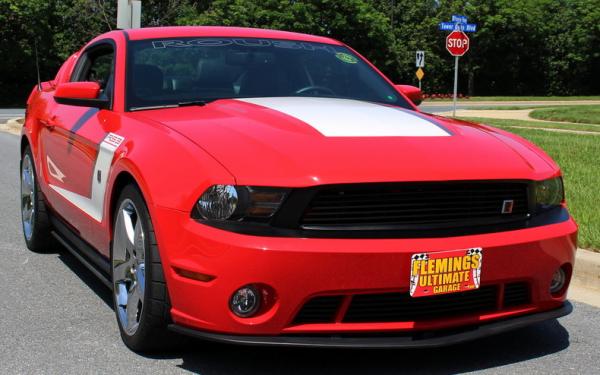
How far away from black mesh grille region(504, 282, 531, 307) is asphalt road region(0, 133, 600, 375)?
0.29 m

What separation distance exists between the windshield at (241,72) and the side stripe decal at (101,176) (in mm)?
312

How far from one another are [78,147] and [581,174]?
6.29 m

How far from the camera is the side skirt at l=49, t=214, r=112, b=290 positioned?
433cm

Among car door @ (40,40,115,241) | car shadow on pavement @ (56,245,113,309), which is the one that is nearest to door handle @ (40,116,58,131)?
car door @ (40,40,115,241)

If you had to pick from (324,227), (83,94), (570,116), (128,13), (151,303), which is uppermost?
(128,13)

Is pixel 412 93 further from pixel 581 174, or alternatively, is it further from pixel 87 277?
pixel 581 174

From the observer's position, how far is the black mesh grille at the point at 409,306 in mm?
3342

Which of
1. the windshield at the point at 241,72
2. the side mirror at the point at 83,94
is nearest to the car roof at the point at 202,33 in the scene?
the windshield at the point at 241,72

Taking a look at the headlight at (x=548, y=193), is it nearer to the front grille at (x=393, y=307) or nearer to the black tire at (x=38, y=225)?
the front grille at (x=393, y=307)

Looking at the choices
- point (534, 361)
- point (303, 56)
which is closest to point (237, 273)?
point (534, 361)

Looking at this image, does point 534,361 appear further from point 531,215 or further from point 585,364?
point 531,215

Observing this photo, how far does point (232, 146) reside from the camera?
3475 millimetres

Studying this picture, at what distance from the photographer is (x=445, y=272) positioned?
333 cm

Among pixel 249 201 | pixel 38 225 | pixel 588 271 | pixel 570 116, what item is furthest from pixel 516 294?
pixel 570 116
